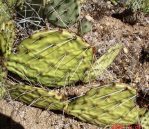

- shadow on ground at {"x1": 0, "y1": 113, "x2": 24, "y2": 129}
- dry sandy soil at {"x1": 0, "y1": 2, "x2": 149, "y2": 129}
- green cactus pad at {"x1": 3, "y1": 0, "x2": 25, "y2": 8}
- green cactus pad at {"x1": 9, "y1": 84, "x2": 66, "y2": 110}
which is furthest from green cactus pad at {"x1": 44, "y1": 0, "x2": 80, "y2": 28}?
shadow on ground at {"x1": 0, "y1": 113, "x2": 24, "y2": 129}

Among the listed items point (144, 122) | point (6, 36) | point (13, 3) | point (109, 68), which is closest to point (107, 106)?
point (144, 122)

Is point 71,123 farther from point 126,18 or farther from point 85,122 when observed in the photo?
point 126,18

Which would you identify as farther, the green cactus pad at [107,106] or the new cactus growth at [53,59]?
the green cactus pad at [107,106]

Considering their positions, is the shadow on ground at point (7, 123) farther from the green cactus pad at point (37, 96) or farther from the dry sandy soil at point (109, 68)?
the green cactus pad at point (37, 96)

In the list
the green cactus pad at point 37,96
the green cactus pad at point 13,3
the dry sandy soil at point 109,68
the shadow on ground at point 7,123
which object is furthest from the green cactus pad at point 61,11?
the shadow on ground at point 7,123

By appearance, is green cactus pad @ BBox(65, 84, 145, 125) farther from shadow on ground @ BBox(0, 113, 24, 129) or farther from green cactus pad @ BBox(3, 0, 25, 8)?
green cactus pad @ BBox(3, 0, 25, 8)

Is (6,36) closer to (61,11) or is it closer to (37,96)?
(37,96)

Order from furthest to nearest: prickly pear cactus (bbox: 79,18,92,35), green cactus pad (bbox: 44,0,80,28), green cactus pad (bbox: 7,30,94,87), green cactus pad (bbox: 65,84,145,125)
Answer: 1. prickly pear cactus (bbox: 79,18,92,35)
2. green cactus pad (bbox: 44,0,80,28)
3. green cactus pad (bbox: 65,84,145,125)
4. green cactus pad (bbox: 7,30,94,87)

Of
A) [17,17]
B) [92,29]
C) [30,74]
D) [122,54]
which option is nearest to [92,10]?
→ [92,29]
